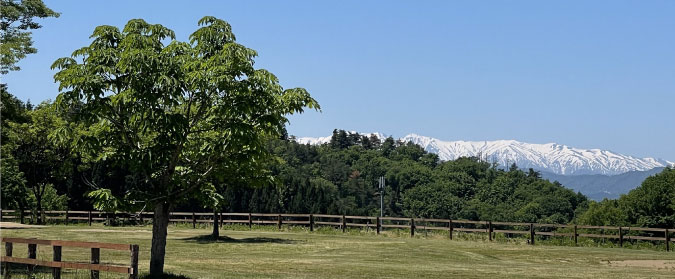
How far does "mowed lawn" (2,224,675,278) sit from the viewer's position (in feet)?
90.9

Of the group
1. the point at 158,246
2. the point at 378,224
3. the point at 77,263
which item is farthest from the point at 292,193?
the point at 77,263

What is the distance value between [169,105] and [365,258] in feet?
48.7

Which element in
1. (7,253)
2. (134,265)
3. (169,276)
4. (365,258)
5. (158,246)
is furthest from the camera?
(365,258)

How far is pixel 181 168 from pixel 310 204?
216 feet

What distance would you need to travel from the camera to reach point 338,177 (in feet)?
644

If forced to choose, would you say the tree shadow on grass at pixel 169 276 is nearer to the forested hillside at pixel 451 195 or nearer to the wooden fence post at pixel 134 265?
the wooden fence post at pixel 134 265

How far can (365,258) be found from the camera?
34094mm

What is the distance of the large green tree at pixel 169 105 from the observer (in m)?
21.3

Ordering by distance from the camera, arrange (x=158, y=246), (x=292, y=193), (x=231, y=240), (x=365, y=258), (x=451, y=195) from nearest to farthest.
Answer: (x=158, y=246) → (x=365, y=258) → (x=231, y=240) → (x=292, y=193) → (x=451, y=195)

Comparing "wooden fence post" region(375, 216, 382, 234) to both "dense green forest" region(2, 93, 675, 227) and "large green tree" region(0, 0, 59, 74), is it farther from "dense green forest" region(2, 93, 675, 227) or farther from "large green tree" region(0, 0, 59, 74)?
"large green tree" region(0, 0, 59, 74)

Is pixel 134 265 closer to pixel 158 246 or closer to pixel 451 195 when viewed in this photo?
pixel 158 246

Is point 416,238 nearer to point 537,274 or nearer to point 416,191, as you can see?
point 537,274

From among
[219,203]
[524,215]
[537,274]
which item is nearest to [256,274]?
[219,203]

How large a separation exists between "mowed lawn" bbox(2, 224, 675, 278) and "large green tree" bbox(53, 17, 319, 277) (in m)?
3.26
